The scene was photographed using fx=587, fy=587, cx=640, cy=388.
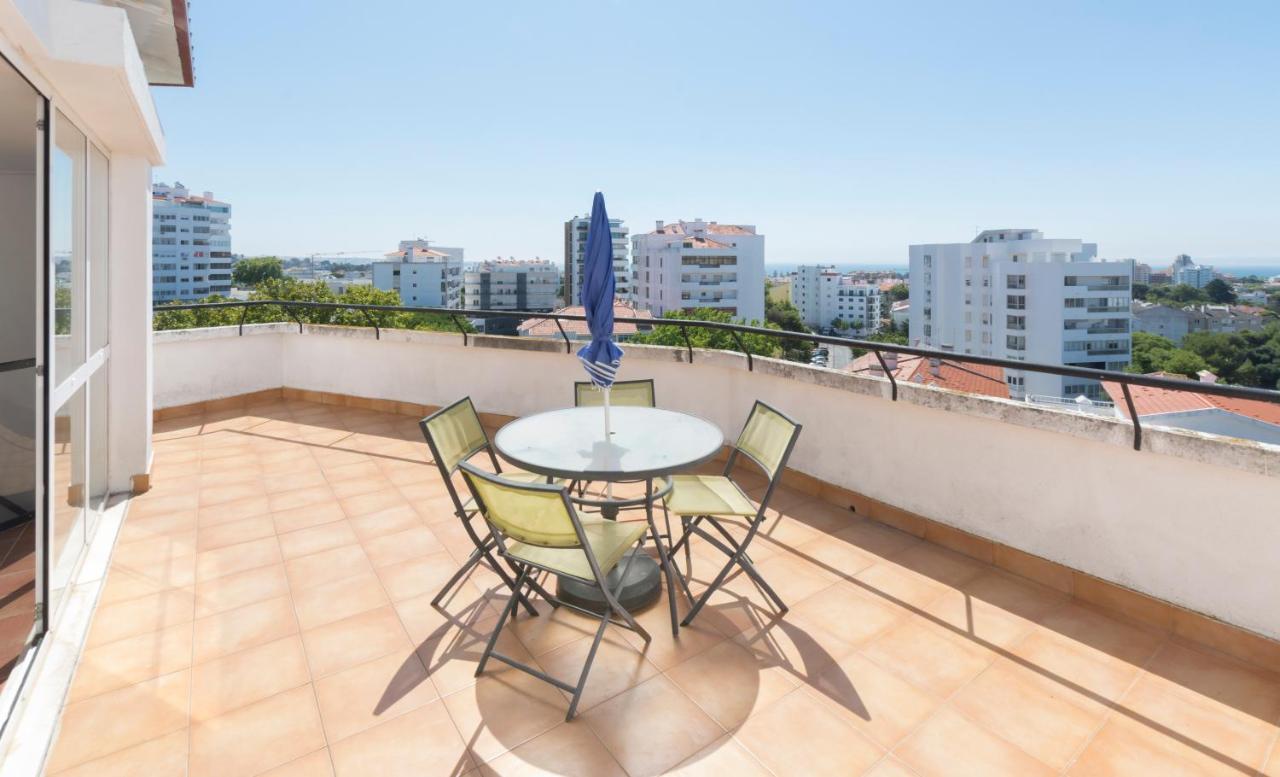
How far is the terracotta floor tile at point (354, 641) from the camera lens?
2.28 metres

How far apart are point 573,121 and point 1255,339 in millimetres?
66523

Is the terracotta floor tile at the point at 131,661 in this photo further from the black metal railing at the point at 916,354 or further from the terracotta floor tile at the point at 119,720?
the black metal railing at the point at 916,354

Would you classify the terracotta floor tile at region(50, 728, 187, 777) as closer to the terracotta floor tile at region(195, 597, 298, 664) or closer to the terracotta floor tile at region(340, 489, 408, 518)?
the terracotta floor tile at region(195, 597, 298, 664)

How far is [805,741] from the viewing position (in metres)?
1.85

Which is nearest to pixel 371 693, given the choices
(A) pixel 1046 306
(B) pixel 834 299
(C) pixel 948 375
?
(C) pixel 948 375

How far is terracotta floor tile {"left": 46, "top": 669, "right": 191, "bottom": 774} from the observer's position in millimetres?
1817

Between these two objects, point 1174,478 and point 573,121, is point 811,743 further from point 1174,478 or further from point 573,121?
point 573,121

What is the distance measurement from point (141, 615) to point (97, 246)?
7.84ft

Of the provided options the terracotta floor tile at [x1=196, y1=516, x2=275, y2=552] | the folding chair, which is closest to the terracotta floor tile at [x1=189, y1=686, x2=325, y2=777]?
the folding chair

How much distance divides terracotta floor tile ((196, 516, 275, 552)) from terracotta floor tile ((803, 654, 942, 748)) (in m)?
3.16

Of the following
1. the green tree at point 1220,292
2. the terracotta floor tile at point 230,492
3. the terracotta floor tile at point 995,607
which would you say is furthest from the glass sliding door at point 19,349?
the green tree at point 1220,292

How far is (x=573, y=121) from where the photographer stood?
50.6 meters

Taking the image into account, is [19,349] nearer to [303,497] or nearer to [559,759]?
[303,497]

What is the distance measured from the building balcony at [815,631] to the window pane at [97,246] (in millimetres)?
1167
